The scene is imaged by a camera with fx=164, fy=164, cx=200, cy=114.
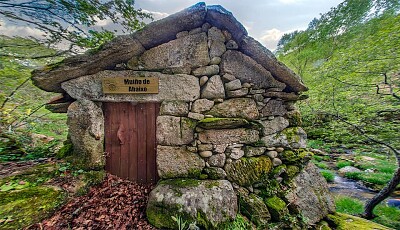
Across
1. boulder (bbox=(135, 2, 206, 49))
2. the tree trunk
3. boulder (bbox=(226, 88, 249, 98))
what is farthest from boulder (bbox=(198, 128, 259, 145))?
the tree trunk

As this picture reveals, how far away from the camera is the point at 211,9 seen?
2258 mm

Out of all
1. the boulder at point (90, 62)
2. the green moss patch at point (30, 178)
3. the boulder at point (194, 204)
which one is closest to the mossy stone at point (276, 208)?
the boulder at point (194, 204)

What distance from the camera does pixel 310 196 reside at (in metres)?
2.52

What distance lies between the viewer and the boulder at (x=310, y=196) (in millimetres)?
2426

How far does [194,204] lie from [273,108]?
1.84 m

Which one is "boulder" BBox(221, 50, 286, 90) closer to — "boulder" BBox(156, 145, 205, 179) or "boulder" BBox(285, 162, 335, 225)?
"boulder" BBox(156, 145, 205, 179)

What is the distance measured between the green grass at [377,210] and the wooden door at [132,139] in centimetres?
454

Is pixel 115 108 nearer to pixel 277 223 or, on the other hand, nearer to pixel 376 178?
pixel 277 223

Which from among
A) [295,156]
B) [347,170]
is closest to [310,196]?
[295,156]

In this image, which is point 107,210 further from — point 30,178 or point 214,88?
point 214,88

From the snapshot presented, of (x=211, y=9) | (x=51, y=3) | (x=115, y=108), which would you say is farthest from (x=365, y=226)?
(x=51, y=3)

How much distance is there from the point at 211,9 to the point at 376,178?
691cm

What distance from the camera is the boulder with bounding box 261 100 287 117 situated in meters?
2.60

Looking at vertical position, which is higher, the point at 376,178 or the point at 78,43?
the point at 78,43
